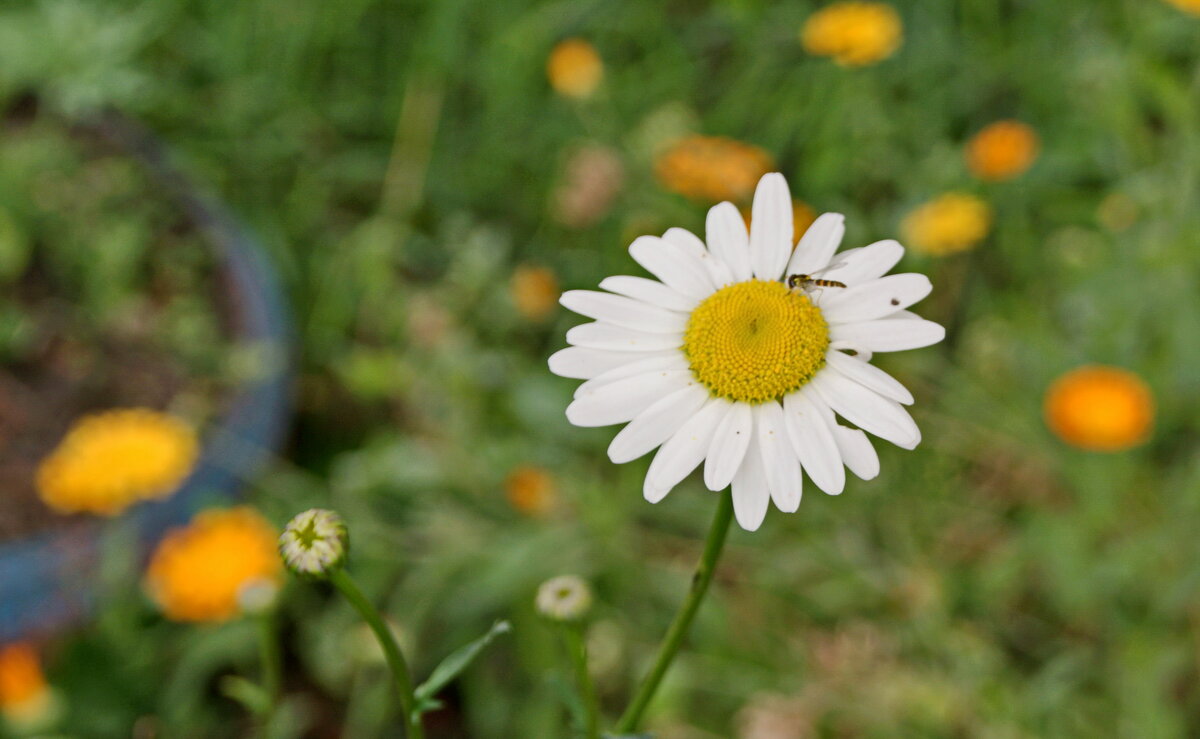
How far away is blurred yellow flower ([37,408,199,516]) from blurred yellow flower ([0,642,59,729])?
0.74ft

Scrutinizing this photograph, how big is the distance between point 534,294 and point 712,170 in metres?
0.43

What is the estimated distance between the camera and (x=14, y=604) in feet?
5.86

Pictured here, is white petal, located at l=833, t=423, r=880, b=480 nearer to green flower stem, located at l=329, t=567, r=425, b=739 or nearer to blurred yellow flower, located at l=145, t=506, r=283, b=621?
green flower stem, located at l=329, t=567, r=425, b=739

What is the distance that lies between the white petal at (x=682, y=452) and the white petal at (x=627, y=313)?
8cm

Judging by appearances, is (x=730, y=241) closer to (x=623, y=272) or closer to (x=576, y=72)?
(x=623, y=272)

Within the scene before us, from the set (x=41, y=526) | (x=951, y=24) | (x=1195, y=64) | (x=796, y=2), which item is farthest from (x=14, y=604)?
(x=1195, y=64)

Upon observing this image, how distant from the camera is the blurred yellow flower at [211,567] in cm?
159

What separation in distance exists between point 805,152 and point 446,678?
67.1 inches

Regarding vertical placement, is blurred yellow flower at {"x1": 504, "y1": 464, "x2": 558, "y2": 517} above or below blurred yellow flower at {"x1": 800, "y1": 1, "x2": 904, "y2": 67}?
below

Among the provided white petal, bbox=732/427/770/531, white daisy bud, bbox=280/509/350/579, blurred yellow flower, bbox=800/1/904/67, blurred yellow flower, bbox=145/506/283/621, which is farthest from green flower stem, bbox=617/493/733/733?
blurred yellow flower, bbox=800/1/904/67

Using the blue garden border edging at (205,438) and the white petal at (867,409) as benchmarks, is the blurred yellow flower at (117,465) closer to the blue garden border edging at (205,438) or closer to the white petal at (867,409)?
the blue garden border edging at (205,438)

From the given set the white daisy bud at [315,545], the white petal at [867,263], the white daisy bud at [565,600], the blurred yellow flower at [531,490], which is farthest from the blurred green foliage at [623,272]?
the white petal at [867,263]

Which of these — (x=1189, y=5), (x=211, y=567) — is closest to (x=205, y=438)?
(x=211, y=567)

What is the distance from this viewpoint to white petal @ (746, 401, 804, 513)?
0.74 m
